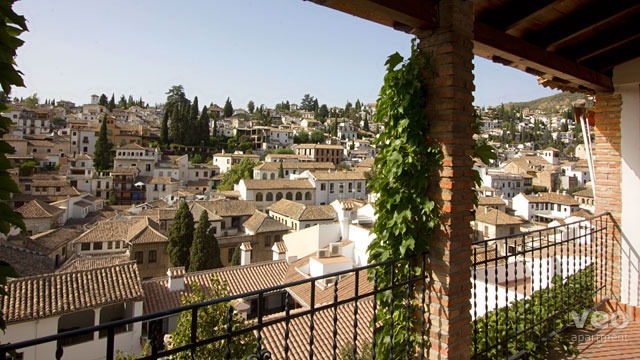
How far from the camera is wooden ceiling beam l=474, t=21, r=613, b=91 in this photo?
351 cm

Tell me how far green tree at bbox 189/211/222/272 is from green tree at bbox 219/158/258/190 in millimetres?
25543

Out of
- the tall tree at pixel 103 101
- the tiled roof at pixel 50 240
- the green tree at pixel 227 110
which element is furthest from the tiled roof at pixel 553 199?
the tall tree at pixel 103 101

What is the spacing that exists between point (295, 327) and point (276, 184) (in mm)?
32669

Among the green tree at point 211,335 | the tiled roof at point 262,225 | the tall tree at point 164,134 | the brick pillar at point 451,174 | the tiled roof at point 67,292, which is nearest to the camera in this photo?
the brick pillar at point 451,174

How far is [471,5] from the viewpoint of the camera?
303cm

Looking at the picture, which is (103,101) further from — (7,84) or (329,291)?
(7,84)

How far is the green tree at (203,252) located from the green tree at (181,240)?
4.04 ft

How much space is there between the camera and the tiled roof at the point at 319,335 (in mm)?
9125

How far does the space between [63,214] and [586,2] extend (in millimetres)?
39822

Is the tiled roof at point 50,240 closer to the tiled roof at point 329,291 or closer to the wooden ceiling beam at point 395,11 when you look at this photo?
the tiled roof at point 329,291

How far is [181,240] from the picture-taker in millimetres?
25594

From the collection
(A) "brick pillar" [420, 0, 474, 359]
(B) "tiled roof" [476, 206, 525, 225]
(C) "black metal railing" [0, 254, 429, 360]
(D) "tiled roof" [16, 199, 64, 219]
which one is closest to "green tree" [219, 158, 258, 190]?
(D) "tiled roof" [16, 199, 64, 219]

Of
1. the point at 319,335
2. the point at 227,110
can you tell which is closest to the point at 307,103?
the point at 227,110

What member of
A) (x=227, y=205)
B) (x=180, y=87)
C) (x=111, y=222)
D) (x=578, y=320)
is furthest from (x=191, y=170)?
(x=578, y=320)
